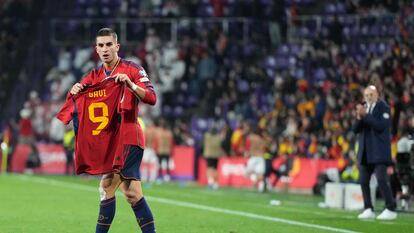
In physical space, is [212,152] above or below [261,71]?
below

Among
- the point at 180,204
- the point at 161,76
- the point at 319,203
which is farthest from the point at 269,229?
the point at 161,76

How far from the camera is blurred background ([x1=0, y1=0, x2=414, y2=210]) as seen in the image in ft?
95.9

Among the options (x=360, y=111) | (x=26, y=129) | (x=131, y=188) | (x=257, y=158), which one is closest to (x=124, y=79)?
(x=131, y=188)

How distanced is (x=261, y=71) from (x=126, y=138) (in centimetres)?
2413

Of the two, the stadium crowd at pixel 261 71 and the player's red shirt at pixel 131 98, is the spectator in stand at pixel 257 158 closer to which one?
the stadium crowd at pixel 261 71

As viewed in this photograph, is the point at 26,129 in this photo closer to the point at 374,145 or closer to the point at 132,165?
the point at 374,145

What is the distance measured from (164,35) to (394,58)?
1091cm

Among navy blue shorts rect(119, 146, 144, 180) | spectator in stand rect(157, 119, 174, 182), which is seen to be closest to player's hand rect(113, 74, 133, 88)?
navy blue shorts rect(119, 146, 144, 180)

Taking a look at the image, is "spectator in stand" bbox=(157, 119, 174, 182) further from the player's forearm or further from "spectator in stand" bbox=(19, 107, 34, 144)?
the player's forearm

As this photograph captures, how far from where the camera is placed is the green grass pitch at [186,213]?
573 inches

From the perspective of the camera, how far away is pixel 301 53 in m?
34.2

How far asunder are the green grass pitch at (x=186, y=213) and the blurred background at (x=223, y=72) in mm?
4198

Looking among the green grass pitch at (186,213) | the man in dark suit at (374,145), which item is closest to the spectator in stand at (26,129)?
the green grass pitch at (186,213)

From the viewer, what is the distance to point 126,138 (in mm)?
10602
